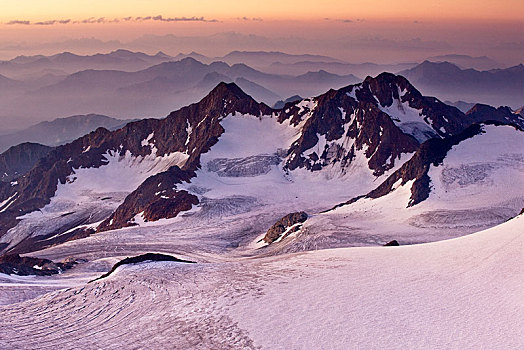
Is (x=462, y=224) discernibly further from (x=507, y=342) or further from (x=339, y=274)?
(x=507, y=342)

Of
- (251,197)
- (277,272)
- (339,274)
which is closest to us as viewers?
(339,274)

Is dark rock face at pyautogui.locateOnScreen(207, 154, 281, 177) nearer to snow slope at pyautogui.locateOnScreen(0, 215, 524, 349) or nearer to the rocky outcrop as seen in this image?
the rocky outcrop

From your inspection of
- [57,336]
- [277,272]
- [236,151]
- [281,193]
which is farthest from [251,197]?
[57,336]

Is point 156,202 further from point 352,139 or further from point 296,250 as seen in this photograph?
point 352,139

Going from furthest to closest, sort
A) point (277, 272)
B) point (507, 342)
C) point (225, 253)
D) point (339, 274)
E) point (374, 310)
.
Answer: point (225, 253) → point (277, 272) → point (339, 274) → point (374, 310) → point (507, 342)

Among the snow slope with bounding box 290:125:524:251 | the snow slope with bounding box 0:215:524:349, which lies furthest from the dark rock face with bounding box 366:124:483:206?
the snow slope with bounding box 0:215:524:349

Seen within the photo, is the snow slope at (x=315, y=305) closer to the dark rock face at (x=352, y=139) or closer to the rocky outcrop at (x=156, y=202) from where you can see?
the rocky outcrop at (x=156, y=202)
